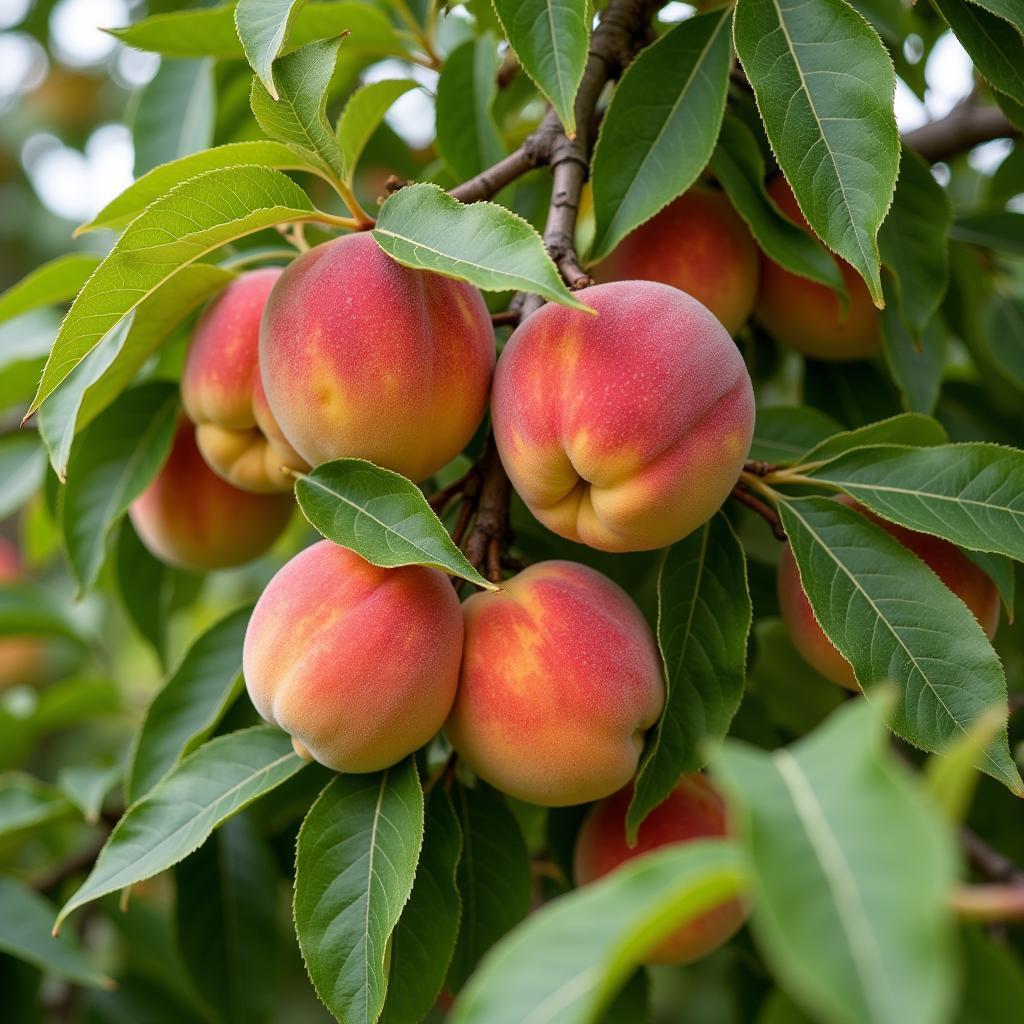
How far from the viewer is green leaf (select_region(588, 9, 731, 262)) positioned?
93 centimetres

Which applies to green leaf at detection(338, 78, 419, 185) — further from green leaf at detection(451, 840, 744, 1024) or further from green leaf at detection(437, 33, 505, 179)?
green leaf at detection(451, 840, 744, 1024)

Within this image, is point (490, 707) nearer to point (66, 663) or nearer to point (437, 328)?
point (437, 328)

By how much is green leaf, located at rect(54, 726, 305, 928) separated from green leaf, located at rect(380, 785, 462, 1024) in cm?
12

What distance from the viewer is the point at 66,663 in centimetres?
235

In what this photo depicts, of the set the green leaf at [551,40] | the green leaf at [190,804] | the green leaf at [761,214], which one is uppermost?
the green leaf at [551,40]

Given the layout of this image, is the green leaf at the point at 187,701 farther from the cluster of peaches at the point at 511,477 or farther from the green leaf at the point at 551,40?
the green leaf at the point at 551,40

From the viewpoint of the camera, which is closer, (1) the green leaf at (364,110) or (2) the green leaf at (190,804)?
(2) the green leaf at (190,804)

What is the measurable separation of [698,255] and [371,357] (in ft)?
1.13

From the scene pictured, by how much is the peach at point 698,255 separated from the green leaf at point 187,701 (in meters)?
0.48

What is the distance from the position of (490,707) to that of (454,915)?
0.18m

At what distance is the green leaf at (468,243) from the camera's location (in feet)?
2.30

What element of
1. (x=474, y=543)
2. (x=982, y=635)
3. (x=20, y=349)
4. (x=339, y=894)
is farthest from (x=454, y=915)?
(x=20, y=349)

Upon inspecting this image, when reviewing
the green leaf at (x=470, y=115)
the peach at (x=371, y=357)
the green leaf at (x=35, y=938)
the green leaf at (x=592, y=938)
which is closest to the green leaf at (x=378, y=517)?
the peach at (x=371, y=357)

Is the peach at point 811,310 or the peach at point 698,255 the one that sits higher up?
the peach at point 698,255
